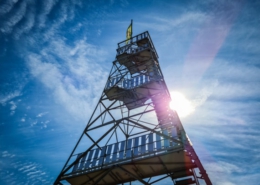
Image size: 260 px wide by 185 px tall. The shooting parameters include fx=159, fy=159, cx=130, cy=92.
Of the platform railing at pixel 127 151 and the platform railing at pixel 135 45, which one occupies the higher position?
the platform railing at pixel 135 45

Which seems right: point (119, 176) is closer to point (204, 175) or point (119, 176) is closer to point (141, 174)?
point (141, 174)

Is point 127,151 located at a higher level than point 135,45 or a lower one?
lower

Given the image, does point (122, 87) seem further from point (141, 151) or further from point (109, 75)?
point (141, 151)

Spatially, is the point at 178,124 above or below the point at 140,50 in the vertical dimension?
below

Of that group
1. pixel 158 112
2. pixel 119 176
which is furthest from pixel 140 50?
pixel 119 176

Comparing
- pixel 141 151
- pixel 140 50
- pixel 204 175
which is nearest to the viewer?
pixel 204 175

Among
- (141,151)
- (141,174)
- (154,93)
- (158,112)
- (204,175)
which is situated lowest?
(204,175)

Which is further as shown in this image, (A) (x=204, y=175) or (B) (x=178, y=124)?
(B) (x=178, y=124)

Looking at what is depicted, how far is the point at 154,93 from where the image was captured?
11859 millimetres

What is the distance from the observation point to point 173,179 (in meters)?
8.08

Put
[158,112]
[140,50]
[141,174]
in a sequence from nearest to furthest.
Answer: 1. [141,174]
2. [158,112]
3. [140,50]

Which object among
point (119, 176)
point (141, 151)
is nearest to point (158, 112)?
point (141, 151)

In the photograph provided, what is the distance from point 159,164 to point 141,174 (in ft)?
4.88

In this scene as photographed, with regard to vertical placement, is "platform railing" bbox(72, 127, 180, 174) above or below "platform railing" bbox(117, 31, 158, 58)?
below
